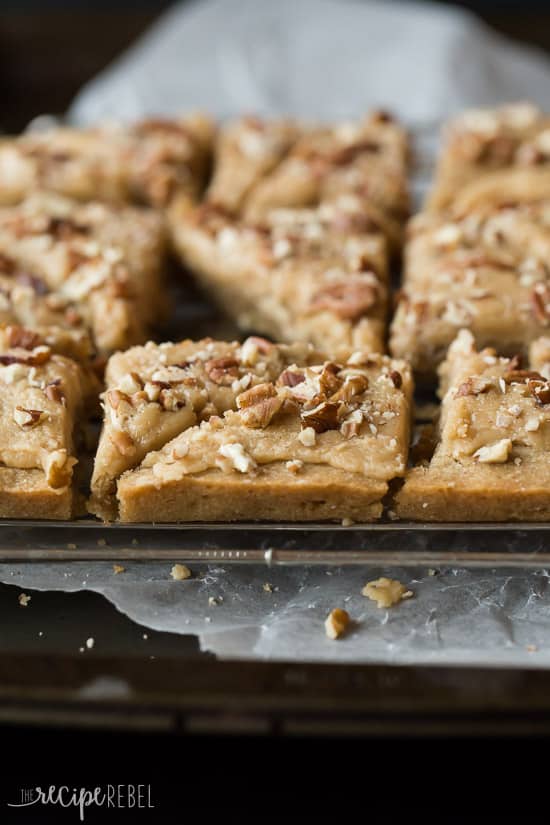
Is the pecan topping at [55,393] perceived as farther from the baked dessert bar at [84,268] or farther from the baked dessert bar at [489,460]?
the baked dessert bar at [489,460]

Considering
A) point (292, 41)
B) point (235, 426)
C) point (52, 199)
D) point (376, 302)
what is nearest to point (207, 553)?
point (235, 426)

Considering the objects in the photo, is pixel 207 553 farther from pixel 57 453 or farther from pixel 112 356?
pixel 112 356

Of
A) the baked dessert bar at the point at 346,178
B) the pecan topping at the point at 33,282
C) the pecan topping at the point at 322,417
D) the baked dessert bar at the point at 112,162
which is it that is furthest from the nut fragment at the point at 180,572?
the baked dessert bar at the point at 112,162

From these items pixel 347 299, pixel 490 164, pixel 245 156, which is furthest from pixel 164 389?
pixel 490 164

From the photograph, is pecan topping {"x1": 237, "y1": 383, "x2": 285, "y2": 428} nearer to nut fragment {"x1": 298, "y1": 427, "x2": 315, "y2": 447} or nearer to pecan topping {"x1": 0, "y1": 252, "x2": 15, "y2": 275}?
nut fragment {"x1": 298, "y1": 427, "x2": 315, "y2": 447}

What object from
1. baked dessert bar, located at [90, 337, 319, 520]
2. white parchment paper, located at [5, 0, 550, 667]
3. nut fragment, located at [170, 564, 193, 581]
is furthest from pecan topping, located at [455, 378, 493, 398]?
white parchment paper, located at [5, 0, 550, 667]

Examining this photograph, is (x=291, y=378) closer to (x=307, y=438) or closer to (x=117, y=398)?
(x=307, y=438)
